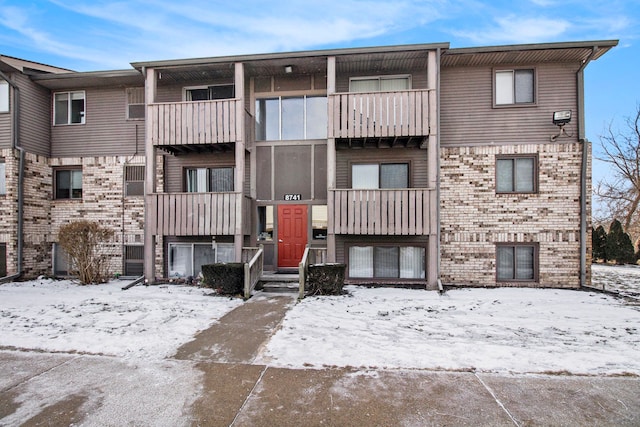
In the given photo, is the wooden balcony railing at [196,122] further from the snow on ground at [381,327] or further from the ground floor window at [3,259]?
the ground floor window at [3,259]

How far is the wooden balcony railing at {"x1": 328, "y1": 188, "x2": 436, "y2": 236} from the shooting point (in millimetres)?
8469

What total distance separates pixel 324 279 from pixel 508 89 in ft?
24.0

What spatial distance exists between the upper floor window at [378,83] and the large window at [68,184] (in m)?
9.08

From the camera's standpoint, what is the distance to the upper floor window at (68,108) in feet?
35.0

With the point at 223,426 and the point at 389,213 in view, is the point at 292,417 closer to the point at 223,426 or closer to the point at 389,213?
the point at 223,426

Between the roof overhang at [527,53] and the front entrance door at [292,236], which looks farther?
the front entrance door at [292,236]

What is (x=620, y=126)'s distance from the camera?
1939cm

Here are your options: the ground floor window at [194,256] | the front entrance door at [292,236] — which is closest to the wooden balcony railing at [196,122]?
the front entrance door at [292,236]

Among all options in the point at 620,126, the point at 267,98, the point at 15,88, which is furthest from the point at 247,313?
the point at 620,126

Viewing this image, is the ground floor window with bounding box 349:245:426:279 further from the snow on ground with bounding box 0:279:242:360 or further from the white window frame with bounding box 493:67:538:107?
the white window frame with bounding box 493:67:538:107

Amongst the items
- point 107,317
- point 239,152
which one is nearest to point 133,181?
point 239,152

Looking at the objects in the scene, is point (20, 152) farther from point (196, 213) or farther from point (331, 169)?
point (331, 169)

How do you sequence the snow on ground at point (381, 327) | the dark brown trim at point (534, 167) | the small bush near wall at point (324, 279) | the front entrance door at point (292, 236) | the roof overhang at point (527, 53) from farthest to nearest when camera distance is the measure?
1. the front entrance door at point (292, 236)
2. the dark brown trim at point (534, 167)
3. the roof overhang at point (527, 53)
4. the small bush near wall at point (324, 279)
5. the snow on ground at point (381, 327)

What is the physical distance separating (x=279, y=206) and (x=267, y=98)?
3293 millimetres
